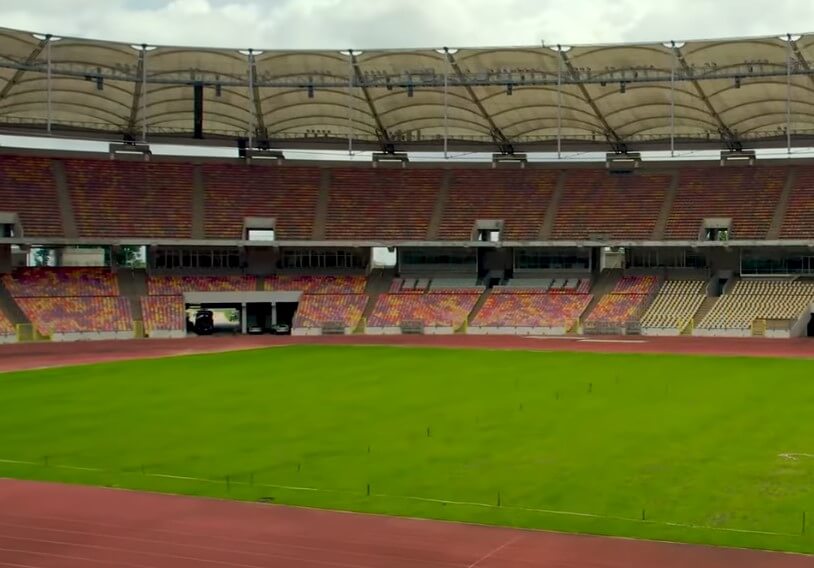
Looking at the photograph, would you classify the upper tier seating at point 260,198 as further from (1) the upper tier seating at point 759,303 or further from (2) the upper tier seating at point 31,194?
(1) the upper tier seating at point 759,303

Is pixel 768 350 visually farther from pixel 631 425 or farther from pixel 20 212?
pixel 20 212

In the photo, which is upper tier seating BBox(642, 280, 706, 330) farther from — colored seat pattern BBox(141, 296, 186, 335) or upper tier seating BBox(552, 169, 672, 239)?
colored seat pattern BBox(141, 296, 186, 335)

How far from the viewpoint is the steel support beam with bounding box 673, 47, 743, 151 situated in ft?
187

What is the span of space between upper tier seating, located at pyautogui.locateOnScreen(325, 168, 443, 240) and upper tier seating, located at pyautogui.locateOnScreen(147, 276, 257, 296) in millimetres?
7041

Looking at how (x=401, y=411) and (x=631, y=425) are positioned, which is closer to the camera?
(x=631, y=425)

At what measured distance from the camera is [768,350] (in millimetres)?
47281

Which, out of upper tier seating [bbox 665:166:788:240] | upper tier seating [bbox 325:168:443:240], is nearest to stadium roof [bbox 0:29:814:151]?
upper tier seating [bbox 665:166:788:240]

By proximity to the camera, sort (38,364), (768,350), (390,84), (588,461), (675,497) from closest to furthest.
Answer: (675,497) < (588,461) < (38,364) < (768,350) < (390,84)

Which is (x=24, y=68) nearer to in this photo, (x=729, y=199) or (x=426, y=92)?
(x=426, y=92)

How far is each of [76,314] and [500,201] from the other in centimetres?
3119

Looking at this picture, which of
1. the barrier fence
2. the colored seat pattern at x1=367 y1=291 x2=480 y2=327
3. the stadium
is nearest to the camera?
the barrier fence

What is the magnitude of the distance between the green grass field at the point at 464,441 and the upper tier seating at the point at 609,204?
92.2 feet

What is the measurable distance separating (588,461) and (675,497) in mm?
3249

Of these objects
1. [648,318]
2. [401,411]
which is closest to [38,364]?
[401,411]
